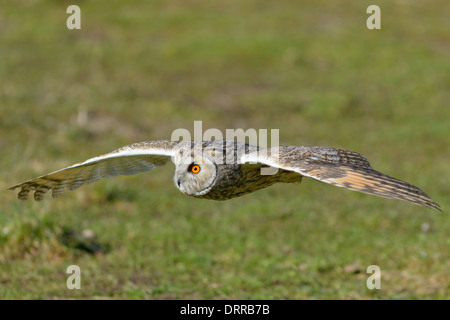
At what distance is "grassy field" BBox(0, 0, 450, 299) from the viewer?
26.3 ft

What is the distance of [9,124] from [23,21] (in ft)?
34.0

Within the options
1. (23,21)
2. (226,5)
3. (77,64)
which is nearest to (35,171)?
(77,64)

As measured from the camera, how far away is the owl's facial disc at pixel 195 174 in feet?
19.5

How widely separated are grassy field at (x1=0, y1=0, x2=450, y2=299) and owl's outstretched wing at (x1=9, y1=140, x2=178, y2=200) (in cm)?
120

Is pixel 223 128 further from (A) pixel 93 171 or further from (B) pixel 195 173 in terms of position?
(B) pixel 195 173

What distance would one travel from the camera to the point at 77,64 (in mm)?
19719

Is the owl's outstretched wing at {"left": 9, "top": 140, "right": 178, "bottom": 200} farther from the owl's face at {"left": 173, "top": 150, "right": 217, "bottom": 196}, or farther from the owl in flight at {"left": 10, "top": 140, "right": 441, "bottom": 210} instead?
the owl's face at {"left": 173, "top": 150, "right": 217, "bottom": 196}

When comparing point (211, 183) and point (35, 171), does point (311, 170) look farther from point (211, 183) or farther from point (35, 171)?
point (35, 171)

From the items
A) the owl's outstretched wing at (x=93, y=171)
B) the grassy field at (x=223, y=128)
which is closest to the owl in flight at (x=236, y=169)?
the owl's outstretched wing at (x=93, y=171)

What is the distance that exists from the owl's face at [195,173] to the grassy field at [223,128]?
1697 mm

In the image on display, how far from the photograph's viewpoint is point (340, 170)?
5082 mm

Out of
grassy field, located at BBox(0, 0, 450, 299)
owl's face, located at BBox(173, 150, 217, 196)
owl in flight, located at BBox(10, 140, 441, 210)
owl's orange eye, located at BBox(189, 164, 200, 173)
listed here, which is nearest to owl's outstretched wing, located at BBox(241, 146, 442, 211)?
owl in flight, located at BBox(10, 140, 441, 210)

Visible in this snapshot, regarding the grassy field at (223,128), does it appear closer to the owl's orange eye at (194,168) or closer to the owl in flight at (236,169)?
the owl in flight at (236,169)

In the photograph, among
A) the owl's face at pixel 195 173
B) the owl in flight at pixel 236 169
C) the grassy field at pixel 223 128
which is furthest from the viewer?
the grassy field at pixel 223 128
